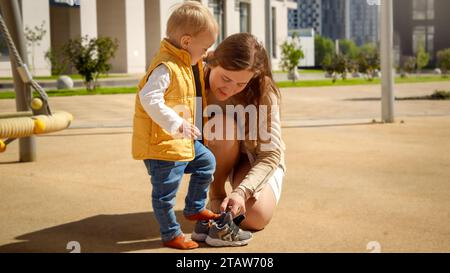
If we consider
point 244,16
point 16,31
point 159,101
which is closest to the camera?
point 159,101

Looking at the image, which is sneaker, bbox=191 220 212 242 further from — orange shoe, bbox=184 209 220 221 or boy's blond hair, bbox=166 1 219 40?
boy's blond hair, bbox=166 1 219 40

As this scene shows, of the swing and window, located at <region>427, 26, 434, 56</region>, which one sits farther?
window, located at <region>427, 26, 434, 56</region>

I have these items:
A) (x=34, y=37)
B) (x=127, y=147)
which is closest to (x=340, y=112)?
(x=127, y=147)

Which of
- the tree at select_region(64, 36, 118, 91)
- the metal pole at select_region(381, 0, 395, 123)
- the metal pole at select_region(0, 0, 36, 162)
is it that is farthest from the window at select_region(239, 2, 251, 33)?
the metal pole at select_region(0, 0, 36, 162)

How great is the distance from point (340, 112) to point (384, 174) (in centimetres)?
754

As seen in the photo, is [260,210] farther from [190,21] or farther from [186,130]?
[190,21]

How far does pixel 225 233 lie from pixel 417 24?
2681 inches

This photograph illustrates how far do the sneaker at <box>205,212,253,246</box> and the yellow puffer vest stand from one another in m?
0.44

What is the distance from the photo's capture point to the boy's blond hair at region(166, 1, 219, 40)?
3010 millimetres

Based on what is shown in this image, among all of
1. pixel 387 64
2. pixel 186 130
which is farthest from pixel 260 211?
pixel 387 64

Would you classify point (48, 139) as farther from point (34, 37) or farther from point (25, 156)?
point (34, 37)

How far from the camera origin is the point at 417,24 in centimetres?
6712

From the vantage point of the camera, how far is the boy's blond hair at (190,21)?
3.01 metres

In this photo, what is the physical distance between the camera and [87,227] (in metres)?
3.89
